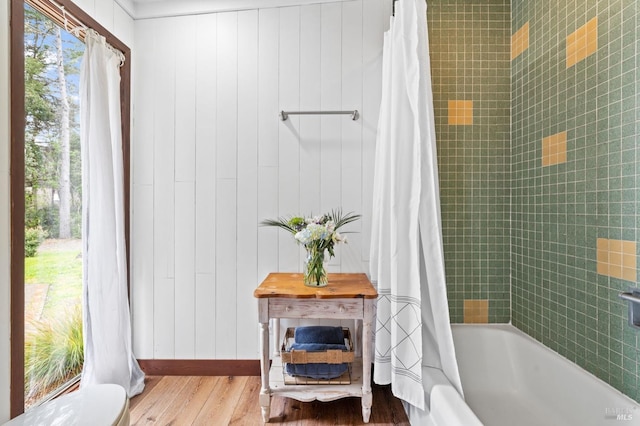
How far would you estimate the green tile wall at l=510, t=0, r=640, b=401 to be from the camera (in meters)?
1.21

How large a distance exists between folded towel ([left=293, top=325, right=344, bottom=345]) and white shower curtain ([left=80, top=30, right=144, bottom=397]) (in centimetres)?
98

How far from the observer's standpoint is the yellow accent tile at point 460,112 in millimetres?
1919

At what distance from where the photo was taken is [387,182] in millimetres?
1612

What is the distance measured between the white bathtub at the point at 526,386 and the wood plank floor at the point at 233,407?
0.44 metres

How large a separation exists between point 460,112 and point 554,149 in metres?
0.55

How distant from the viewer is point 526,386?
1648mm

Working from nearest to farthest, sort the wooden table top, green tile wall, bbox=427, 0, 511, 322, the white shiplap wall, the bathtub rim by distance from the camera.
Answer: 1. the bathtub rim
2. the wooden table top
3. green tile wall, bbox=427, 0, 511, 322
4. the white shiplap wall

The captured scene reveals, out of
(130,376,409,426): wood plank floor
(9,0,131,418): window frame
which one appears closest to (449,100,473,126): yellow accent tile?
(130,376,409,426): wood plank floor

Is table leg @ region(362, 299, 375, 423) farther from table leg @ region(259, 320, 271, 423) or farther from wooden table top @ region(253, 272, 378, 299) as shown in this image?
table leg @ region(259, 320, 271, 423)

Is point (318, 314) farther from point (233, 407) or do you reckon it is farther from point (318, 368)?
point (233, 407)

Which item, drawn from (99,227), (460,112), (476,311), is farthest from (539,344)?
(99,227)

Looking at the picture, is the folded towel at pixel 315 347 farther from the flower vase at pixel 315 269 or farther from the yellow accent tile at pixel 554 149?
the yellow accent tile at pixel 554 149

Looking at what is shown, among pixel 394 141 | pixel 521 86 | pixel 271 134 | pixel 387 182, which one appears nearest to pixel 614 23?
pixel 521 86

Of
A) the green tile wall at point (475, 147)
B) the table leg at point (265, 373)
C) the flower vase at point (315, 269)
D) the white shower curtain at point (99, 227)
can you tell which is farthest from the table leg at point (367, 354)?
the white shower curtain at point (99, 227)
